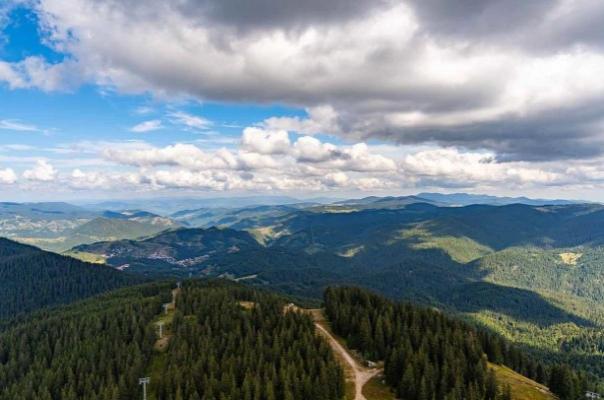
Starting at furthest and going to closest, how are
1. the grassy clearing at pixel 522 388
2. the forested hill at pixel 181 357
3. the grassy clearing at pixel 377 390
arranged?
1. the grassy clearing at pixel 522 388
2. the grassy clearing at pixel 377 390
3. the forested hill at pixel 181 357

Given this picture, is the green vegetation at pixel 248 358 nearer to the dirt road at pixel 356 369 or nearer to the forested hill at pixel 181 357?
the forested hill at pixel 181 357

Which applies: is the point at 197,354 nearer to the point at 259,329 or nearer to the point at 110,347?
the point at 259,329

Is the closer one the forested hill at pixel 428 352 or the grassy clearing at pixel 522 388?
the forested hill at pixel 428 352

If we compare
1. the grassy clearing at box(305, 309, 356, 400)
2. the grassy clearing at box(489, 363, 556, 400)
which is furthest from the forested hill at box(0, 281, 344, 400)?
the grassy clearing at box(489, 363, 556, 400)

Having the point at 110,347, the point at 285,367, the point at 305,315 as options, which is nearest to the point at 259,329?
the point at 305,315

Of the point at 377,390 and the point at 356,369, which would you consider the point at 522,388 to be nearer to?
the point at 377,390

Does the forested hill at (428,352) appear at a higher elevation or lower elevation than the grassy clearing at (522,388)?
higher

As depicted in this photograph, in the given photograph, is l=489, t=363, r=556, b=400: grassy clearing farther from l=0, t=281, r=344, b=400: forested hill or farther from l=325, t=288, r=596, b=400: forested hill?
l=0, t=281, r=344, b=400: forested hill

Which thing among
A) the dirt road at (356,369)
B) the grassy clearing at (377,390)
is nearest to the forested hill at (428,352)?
the grassy clearing at (377,390)
